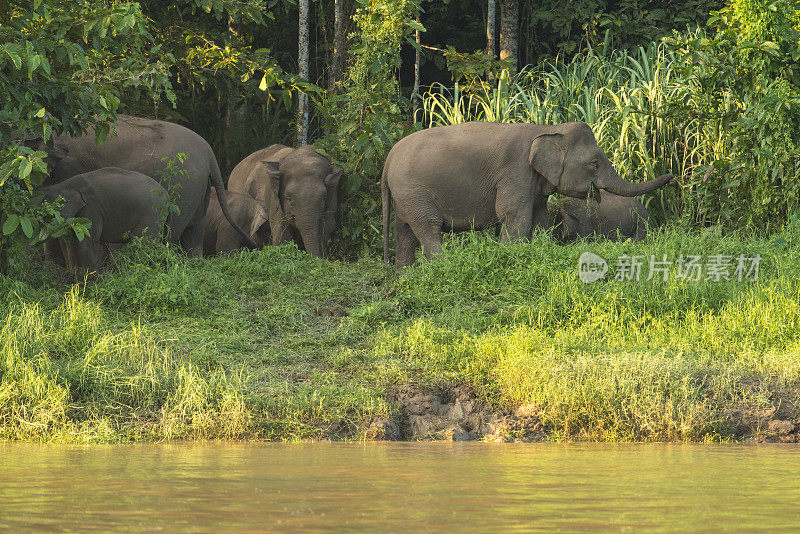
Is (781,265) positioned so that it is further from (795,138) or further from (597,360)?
(597,360)

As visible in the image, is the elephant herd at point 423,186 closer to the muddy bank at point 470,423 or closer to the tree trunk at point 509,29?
the tree trunk at point 509,29

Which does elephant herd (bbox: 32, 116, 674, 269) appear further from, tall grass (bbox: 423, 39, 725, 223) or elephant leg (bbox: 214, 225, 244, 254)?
elephant leg (bbox: 214, 225, 244, 254)

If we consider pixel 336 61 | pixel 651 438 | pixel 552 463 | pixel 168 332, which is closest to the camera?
pixel 552 463

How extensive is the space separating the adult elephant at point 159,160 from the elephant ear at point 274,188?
987mm

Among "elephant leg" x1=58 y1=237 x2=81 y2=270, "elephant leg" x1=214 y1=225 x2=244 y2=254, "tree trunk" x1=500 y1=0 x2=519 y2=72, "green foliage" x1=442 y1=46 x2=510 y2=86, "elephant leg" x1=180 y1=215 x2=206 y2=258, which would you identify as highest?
"tree trunk" x1=500 y1=0 x2=519 y2=72

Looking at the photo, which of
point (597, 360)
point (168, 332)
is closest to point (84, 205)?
point (168, 332)

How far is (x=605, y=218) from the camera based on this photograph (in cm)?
1155

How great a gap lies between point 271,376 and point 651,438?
2459mm

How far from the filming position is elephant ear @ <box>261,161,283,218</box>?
12711mm

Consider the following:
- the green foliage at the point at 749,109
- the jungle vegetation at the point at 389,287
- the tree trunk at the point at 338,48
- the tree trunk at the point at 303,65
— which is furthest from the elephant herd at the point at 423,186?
the tree trunk at the point at 338,48

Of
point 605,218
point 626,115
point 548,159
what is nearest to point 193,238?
point 548,159

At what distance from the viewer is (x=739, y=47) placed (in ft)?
36.7

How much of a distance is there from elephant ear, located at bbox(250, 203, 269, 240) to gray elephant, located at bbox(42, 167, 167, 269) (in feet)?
6.77

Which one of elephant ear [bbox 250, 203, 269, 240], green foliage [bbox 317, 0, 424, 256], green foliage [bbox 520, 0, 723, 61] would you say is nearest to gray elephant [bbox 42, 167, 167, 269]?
elephant ear [bbox 250, 203, 269, 240]
